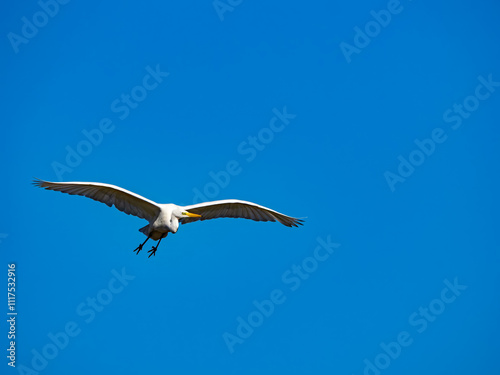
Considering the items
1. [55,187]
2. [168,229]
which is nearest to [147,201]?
[168,229]

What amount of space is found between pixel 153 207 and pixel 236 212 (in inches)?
142

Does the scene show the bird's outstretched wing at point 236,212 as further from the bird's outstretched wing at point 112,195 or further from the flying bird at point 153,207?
the bird's outstretched wing at point 112,195

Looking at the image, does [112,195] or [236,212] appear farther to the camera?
[236,212]

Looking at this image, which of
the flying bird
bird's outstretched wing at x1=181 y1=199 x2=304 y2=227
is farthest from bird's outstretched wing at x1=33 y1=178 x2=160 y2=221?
bird's outstretched wing at x1=181 y1=199 x2=304 y2=227

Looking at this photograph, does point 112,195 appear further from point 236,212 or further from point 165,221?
point 236,212

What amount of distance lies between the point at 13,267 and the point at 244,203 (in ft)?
29.1

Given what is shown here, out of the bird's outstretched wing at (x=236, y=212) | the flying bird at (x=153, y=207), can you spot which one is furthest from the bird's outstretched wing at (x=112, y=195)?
the bird's outstretched wing at (x=236, y=212)

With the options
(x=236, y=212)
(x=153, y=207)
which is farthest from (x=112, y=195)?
(x=236, y=212)

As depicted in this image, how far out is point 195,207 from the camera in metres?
33.1

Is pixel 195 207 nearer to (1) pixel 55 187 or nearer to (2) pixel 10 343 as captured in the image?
(1) pixel 55 187

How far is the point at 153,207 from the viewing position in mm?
32188

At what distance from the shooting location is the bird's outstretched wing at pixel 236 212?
33.4m

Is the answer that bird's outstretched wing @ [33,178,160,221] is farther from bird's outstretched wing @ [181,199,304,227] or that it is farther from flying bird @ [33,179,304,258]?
bird's outstretched wing @ [181,199,304,227]

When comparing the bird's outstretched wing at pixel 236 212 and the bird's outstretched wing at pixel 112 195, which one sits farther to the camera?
the bird's outstretched wing at pixel 236 212
